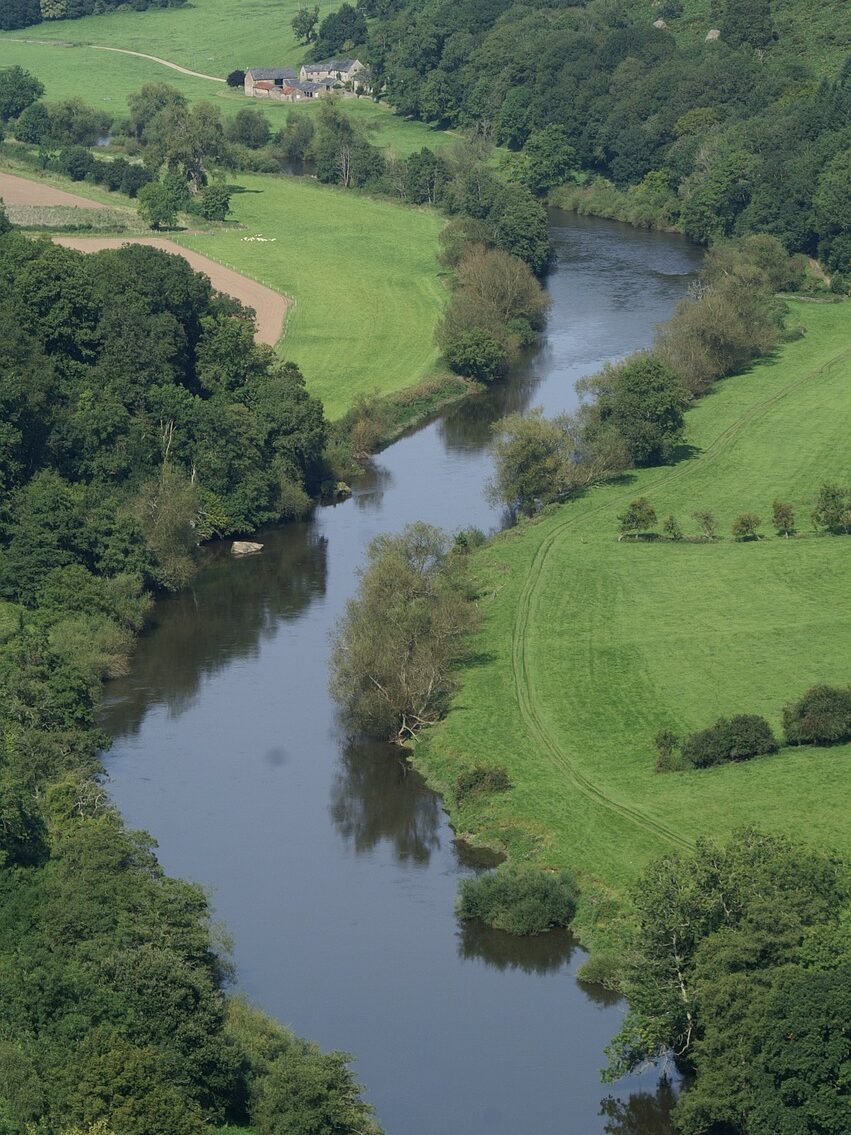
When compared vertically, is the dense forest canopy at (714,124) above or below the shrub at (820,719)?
above

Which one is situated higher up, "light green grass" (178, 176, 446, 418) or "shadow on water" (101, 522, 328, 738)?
"light green grass" (178, 176, 446, 418)

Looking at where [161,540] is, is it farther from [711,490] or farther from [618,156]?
[618,156]

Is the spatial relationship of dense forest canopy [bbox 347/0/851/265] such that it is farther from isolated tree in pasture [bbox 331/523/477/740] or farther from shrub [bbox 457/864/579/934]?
shrub [bbox 457/864/579/934]

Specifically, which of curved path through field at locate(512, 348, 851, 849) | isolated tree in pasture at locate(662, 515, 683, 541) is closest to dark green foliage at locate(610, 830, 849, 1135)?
curved path through field at locate(512, 348, 851, 849)

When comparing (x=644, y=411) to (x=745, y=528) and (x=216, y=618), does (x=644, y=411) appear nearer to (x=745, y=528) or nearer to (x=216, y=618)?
(x=745, y=528)

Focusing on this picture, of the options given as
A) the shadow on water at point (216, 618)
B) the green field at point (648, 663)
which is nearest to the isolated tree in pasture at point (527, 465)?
the green field at point (648, 663)

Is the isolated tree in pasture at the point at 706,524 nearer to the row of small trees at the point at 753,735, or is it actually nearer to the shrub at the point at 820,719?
the shrub at the point at 820,719

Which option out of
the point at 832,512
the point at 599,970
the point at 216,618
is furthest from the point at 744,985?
the point at 832,512
